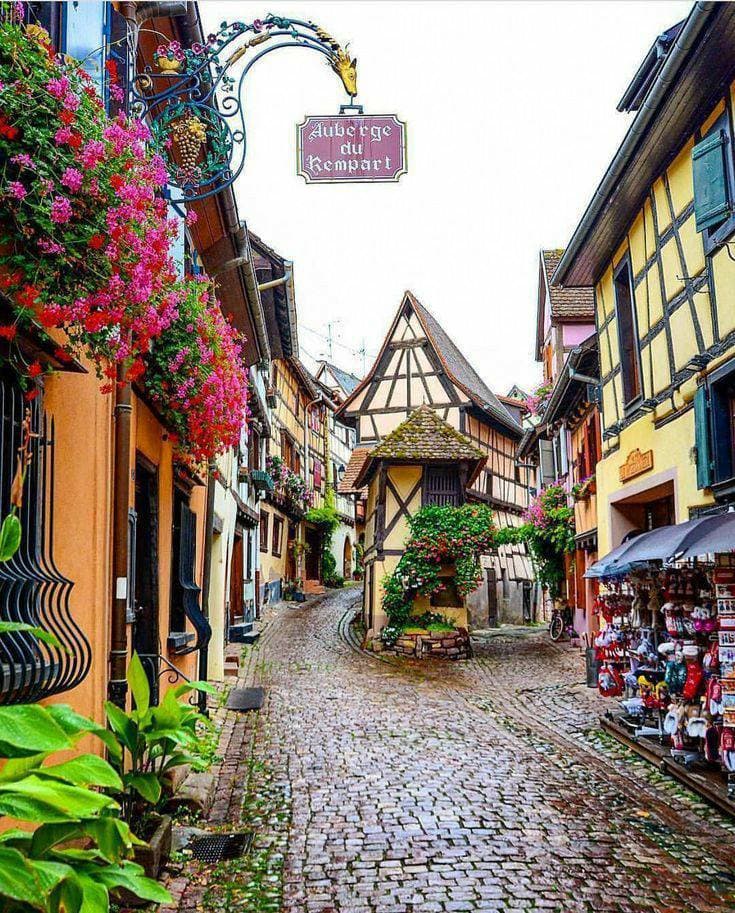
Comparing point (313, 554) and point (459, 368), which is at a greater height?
point (459, 368)

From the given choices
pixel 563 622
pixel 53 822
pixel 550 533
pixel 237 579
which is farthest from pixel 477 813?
pixel 563 622

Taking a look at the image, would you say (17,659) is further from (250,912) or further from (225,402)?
(225,402)

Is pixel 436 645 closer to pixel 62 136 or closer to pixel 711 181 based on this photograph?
pixel 711 181

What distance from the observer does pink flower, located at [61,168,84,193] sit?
11.1 feet

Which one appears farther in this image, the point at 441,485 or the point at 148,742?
the point at 441,485

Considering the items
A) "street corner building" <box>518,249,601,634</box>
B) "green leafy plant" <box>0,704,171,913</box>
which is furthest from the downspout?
"street corner building" <box>518,249,601,634</box>

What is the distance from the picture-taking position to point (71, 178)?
133 inches

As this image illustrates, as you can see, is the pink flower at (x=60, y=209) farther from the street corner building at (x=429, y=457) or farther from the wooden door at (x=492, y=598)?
the wooden door at (x=492, y=598)

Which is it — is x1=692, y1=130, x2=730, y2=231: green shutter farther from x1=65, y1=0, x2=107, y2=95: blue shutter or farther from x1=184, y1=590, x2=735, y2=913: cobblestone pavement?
x1=65, y1=0, x2=107, y2=95: blue shutter

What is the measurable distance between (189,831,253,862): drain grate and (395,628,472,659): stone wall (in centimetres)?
1145

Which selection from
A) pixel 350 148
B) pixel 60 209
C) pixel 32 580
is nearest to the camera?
pixel 60 209

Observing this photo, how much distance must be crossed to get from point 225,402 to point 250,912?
3662mm

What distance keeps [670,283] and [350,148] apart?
13.9 feet

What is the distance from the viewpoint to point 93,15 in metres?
5.50
